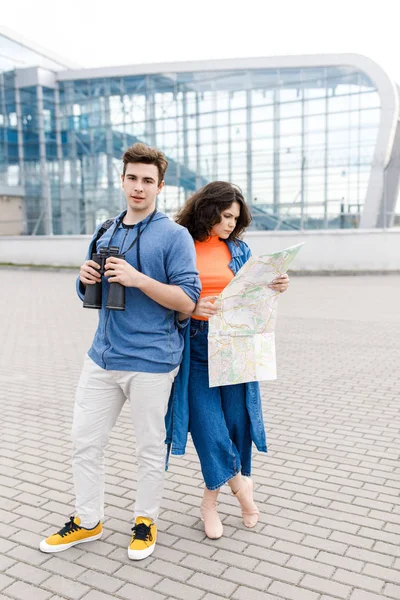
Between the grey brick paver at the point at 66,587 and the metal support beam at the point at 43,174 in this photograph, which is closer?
the grey brick paver at the point at 66,587

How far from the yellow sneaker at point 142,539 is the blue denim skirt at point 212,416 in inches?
13.8

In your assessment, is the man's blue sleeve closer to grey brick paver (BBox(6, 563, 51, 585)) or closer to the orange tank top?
the orange tank top

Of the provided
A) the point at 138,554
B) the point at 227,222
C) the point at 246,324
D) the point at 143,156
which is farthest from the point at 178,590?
the point at 143,156

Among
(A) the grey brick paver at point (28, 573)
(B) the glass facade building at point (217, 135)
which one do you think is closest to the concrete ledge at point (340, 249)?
(B) the glass facade building at point (217, 135)

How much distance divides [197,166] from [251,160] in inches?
112

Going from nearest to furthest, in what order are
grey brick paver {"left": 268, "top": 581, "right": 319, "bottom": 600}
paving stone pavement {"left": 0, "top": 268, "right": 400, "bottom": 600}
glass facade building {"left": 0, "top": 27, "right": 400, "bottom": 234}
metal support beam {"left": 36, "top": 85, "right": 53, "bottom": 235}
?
grey brick paver {"left": 268, "top": 581, "right": 319, "bottom": 600}
paving stone pavement {"left": 0, "top": 268, "right": 400, "bottom": 600}
glass facade building {"left": 0, "top": 27, "right": 400, "bottom": 234}
metal support beam {"left": 36, "top": 85, "right": 53, "bottom": 235}

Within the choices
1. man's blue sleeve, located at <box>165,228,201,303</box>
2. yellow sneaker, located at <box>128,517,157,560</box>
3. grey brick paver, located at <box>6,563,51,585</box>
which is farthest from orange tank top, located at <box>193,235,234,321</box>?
grey brick paver, located at <box>6,563,51,585</box>

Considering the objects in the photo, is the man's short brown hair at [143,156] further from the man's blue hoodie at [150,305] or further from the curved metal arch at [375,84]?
the curved metal arch at [375,84]

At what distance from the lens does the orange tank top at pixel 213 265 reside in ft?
10.1

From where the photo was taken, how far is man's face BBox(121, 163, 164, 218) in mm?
2834

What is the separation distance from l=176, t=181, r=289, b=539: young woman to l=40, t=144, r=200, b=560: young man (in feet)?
0.66

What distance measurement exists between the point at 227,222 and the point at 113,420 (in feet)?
3.54

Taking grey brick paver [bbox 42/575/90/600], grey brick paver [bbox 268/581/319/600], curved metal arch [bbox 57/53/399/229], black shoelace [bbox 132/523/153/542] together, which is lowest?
grey brick paver [bbox 42/575/90/600]

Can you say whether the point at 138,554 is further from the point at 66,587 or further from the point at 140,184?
the point at 140,184
